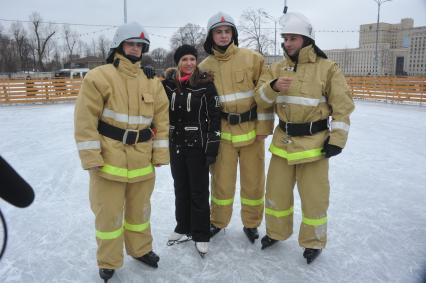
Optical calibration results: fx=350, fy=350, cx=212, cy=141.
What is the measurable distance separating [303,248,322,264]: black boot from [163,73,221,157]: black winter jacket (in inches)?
41.9

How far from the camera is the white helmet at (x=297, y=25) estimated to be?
101 inches

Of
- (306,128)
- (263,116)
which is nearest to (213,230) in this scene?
(263,116)

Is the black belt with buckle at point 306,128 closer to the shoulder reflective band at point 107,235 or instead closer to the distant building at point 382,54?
the shoulder reflective band at point 107,235

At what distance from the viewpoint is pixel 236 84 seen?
289 cm

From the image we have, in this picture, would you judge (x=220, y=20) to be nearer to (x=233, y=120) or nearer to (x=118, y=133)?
(x=233, y=120)

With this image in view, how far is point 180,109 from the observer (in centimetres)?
278

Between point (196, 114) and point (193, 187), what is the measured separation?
602mm

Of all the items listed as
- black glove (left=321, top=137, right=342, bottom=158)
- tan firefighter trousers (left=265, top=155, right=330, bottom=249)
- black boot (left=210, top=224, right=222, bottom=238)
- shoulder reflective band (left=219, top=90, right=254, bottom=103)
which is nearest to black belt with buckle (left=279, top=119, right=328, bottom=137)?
black glove (left=321, top=137, right=342, bottom=158)

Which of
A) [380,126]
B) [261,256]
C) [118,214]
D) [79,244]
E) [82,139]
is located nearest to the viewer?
[82,139]

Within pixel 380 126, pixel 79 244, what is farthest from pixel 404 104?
pixel 79 244

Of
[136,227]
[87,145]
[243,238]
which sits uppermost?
[87,145]

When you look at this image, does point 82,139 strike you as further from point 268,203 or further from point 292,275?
point 292,275

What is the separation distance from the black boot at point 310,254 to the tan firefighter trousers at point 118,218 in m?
1.23

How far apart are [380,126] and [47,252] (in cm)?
848
